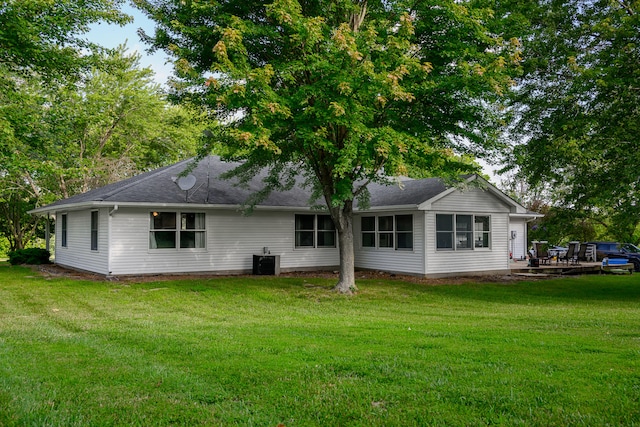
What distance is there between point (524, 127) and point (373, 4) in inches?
233

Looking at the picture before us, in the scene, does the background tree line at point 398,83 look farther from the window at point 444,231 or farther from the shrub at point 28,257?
the shrub at point 28,257

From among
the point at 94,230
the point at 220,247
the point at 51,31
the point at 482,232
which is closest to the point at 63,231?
the point at 94,230

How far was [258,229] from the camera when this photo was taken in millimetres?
18844

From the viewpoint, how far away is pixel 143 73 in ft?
103

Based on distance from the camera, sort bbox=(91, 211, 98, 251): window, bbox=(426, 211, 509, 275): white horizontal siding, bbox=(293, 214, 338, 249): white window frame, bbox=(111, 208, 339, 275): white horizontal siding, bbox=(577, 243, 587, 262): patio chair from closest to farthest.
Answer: bbox=(111, 208, 339, 275): white horizontal siding, bbox=(91, 211, 98, 251): window, bbox=(426, 211, 509, 275): white horizontal siding, bbox=(293, 214, 338, 249): white window frame, bbox=(577, 243, 587, 262): patio chair

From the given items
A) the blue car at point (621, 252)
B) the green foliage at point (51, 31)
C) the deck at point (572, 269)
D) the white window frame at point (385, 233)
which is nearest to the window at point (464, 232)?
the white window frame at point (385, 233)

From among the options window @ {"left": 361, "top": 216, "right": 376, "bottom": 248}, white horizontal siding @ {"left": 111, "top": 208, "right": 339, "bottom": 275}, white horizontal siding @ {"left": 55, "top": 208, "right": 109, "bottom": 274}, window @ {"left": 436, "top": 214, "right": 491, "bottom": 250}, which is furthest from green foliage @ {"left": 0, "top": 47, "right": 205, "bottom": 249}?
window @ {"left": 436, "top": 214, "right": 491, "bottom": 250}

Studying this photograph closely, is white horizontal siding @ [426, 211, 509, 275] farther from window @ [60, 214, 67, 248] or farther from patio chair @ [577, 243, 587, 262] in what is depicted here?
window @ [60, 214, 67, 248]

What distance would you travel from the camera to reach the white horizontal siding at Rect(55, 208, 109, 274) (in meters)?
16.2

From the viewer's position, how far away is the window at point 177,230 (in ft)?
54.7

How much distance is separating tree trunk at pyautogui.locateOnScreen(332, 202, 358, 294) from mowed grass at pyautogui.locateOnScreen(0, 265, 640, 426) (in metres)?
2.67

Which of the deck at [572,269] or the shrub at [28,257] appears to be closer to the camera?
the deck at [572,269]

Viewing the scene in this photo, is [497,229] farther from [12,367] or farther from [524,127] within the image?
[12,367]

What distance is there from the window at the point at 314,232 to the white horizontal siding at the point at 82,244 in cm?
714
